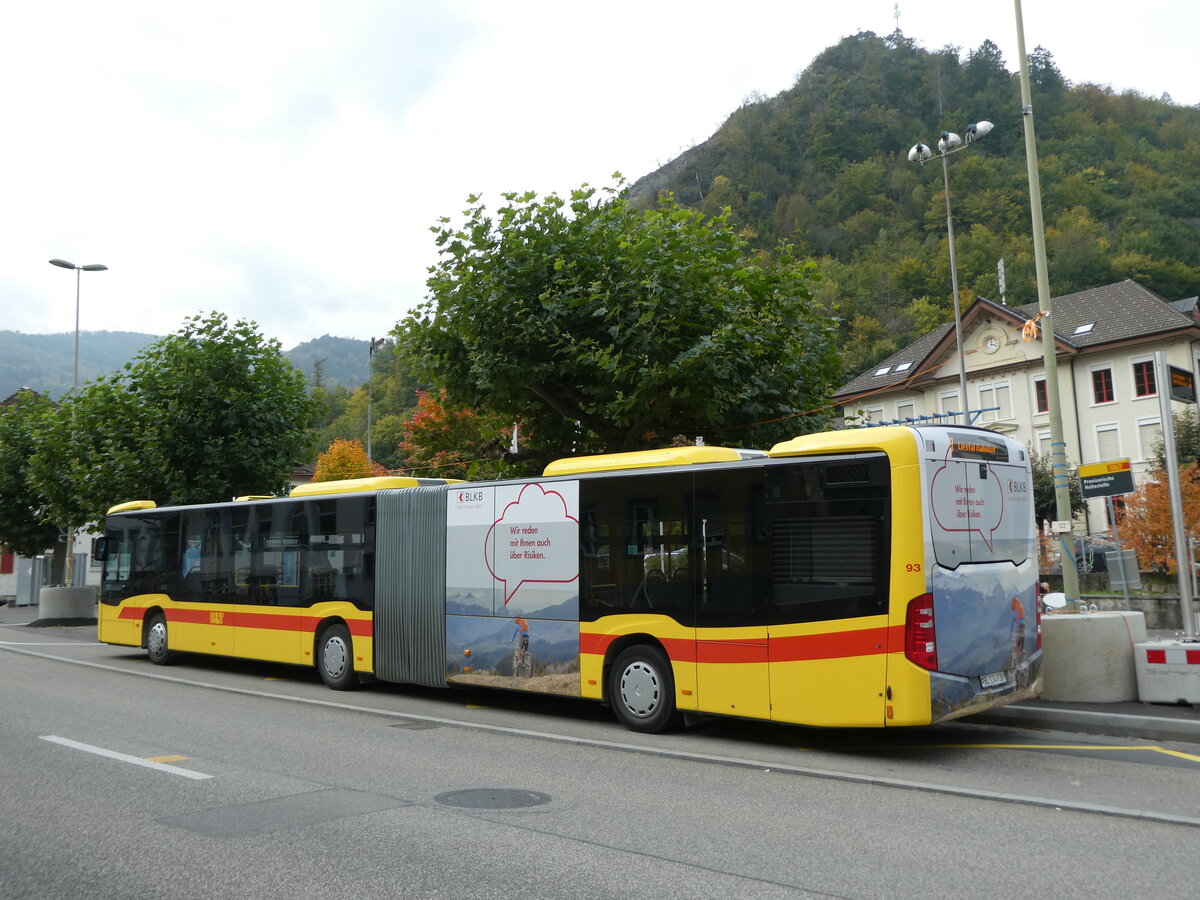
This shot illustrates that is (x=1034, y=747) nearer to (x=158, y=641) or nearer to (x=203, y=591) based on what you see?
(x=203, y=591)

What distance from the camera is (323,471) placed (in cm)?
7000

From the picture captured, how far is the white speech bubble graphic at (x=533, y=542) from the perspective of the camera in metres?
11.4

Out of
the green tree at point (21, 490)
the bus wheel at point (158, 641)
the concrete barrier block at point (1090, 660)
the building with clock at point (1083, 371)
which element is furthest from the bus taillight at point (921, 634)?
the building with clock at point (1083, 371)

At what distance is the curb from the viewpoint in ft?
31.1

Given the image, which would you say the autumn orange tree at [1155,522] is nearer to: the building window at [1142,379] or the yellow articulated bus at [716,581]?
the building window at [1142,379]

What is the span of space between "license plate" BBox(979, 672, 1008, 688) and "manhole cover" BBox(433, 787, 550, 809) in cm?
425

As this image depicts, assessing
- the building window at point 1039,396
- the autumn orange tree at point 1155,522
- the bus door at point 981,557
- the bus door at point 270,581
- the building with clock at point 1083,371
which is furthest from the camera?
the building window at point 1039,396

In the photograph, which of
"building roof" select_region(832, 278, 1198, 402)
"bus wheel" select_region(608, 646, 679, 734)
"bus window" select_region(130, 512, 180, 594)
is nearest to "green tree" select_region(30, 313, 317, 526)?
"bus window" select_region(130, 512, 180, 594)

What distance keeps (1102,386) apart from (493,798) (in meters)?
48.9

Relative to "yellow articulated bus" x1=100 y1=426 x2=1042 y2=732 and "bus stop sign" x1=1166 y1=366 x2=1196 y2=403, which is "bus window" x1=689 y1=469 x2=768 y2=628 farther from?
"bus stop sign" x1=1166 y1=366 x2=1196 y2=403

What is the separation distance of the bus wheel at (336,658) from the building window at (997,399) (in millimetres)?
43992

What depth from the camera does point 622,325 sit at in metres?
15.2

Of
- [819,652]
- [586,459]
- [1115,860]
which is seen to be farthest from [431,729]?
[1115,860]

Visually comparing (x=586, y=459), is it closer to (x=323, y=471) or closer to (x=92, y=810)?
(x=92, y=810)
